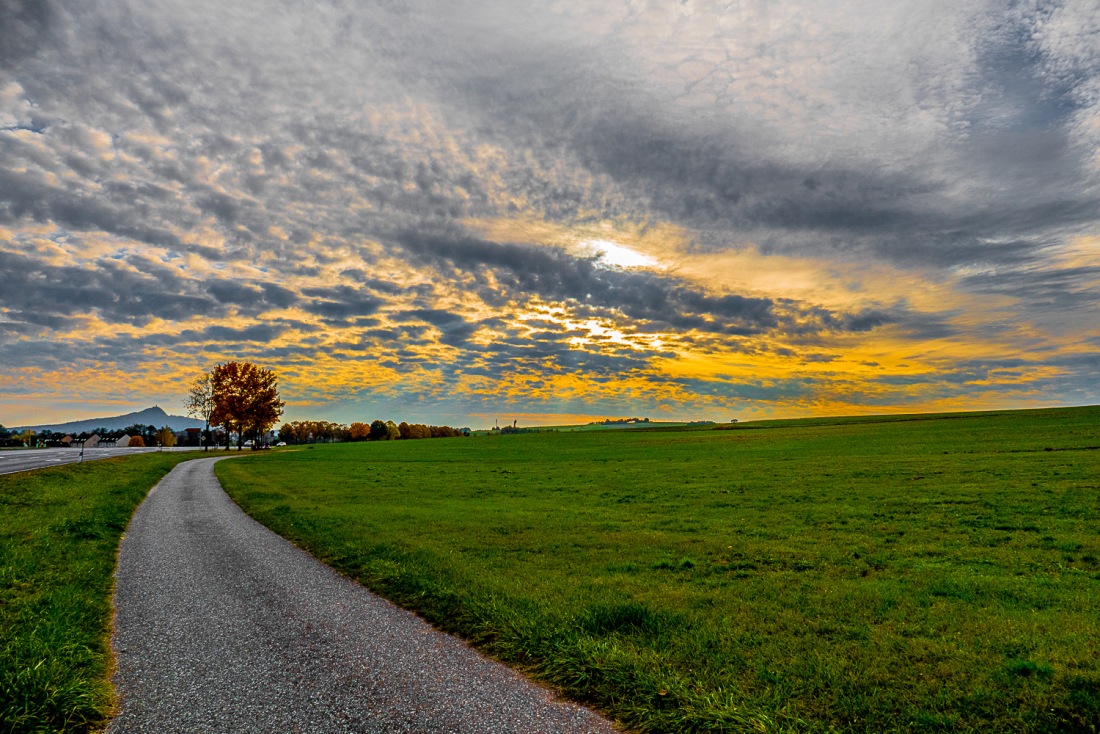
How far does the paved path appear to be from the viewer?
628 cm

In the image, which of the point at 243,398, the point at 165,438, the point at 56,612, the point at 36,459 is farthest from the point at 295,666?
the point at 165,438

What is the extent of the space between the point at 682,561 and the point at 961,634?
602cm

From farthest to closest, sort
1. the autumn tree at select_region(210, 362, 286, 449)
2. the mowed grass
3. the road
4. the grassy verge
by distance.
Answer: the autumn tree at select_region(210, 362, 286, 449), the road, the mowed grass, the grassy verge

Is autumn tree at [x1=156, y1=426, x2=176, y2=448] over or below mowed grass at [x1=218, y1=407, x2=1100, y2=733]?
over

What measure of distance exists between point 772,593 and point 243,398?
99.8m

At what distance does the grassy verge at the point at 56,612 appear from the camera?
639cm

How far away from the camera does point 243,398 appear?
3627 inches

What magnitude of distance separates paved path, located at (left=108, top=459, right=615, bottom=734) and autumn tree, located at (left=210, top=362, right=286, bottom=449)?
8950 cm

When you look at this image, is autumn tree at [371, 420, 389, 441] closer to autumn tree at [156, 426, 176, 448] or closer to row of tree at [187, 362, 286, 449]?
autumn tree at [156, 426, 176, 448]

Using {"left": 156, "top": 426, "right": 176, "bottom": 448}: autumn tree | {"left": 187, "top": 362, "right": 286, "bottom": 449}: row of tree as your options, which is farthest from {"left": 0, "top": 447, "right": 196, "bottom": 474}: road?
{"left": 156, "top": 426, "right": 176, "bottom": 448}: autumn tree

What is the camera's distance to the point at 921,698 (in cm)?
659

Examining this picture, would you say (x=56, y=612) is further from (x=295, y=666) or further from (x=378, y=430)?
(x=378, y=430)

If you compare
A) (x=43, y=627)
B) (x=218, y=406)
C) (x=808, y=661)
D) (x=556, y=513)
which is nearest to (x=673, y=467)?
(x=556, y=513)

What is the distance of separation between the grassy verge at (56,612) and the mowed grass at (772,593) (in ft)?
16.0
